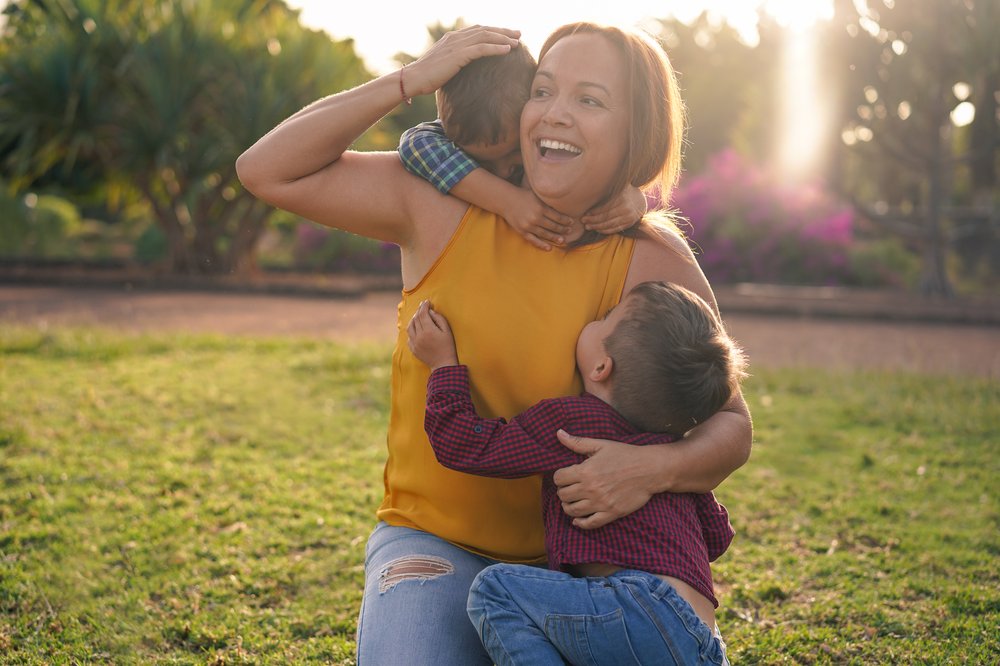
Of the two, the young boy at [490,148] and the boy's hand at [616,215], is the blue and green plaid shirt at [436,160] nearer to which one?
the young boy at [490,148]

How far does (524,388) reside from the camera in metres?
2.17

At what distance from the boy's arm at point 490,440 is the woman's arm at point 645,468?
0.04 meters

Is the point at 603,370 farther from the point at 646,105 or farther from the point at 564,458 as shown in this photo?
the point at 646,105

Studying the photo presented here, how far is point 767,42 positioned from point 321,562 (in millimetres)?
17955

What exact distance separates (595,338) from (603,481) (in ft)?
1.10

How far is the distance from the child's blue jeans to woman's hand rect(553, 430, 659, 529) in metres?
0.14

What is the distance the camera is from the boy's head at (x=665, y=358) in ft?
6.40

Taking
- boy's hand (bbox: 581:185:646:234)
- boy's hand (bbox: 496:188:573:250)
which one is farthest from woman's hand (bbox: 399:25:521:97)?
boy's hand (bbox: 581:185:646:234)

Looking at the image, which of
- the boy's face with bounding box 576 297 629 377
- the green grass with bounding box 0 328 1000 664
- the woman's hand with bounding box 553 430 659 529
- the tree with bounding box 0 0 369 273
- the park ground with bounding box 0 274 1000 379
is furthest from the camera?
the tree with bounding box 0 0 369 273

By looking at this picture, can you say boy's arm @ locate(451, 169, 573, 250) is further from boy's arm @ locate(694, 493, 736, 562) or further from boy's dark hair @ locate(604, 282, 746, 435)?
boy's arm @ locate(694, 493, 736, 562)

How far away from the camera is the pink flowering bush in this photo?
1355 centimetres

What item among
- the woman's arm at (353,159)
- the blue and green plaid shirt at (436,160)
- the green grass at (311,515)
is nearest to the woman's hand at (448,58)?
the woman's arm at (353,159)

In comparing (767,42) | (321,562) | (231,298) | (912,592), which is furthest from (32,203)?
(912,592)

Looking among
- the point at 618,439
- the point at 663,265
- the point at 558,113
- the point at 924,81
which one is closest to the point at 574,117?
the point at 558,113
